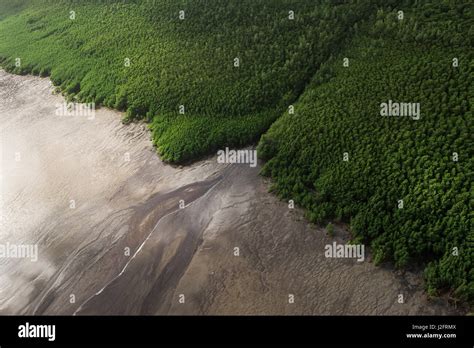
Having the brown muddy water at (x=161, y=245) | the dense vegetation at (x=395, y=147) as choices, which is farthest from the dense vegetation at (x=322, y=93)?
the brown muddy water at (x=161, y=245)

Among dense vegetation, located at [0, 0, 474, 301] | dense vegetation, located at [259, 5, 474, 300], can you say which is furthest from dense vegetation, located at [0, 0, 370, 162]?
dense vegetation, located at [259, 5, 474, 300]

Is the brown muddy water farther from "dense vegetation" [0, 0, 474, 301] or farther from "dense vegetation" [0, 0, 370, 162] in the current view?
"dense vegetation" [0, 0, 370, 162]

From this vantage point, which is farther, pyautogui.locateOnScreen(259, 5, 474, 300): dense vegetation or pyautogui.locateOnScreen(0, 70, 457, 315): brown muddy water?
pyautogui.locateOnScreen(259, 5, 474, 300): dense vegetation

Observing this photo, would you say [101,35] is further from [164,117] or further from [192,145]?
[192,145]

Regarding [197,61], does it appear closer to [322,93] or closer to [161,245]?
[322,93]

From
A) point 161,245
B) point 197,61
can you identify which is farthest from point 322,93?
point 161,245

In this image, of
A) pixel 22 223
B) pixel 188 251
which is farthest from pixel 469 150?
pixel 22 223

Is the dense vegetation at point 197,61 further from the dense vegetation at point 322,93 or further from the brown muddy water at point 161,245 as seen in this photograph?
the brown muddy water at point 161,245
